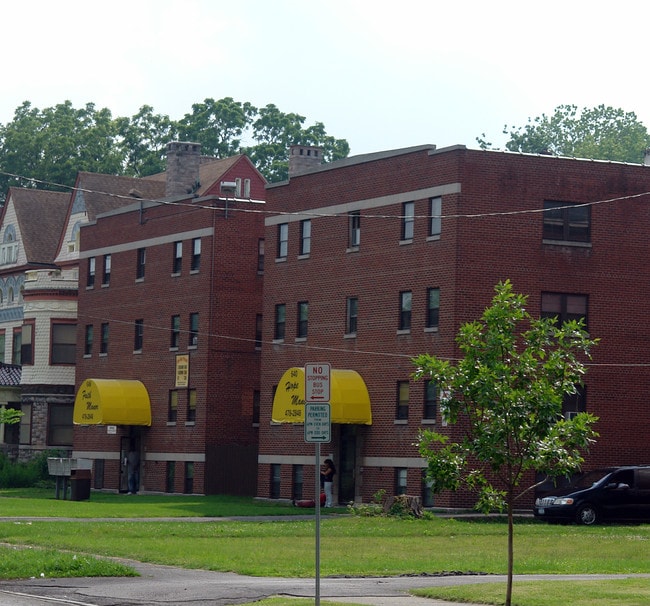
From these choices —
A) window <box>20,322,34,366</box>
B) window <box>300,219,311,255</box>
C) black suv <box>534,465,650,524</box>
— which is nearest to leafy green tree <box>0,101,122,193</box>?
window <box>20,322,34,366</box>

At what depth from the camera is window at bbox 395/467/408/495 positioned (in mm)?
48094

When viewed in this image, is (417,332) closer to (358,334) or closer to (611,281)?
(358,334)

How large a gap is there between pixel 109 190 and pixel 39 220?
517cm

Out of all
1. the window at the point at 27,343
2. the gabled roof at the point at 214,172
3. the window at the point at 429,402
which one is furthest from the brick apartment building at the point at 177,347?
the window at the point at 429,402

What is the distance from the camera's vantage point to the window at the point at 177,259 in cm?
6000

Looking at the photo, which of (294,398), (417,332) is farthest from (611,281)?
(294,398)

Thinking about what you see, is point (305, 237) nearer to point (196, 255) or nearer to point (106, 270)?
point (196, 255)

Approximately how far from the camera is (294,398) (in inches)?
1972

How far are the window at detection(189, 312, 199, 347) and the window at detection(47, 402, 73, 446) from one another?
11.6 m

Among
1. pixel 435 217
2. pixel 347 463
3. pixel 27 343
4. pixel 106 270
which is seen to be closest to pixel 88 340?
pixel 106 270

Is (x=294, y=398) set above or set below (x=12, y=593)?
above

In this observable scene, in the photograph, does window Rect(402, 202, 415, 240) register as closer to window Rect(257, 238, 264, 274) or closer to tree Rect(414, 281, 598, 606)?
window Rect(257, 238, 264, 274)

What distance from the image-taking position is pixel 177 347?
59.6 metres

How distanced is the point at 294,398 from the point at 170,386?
36.1 ft
